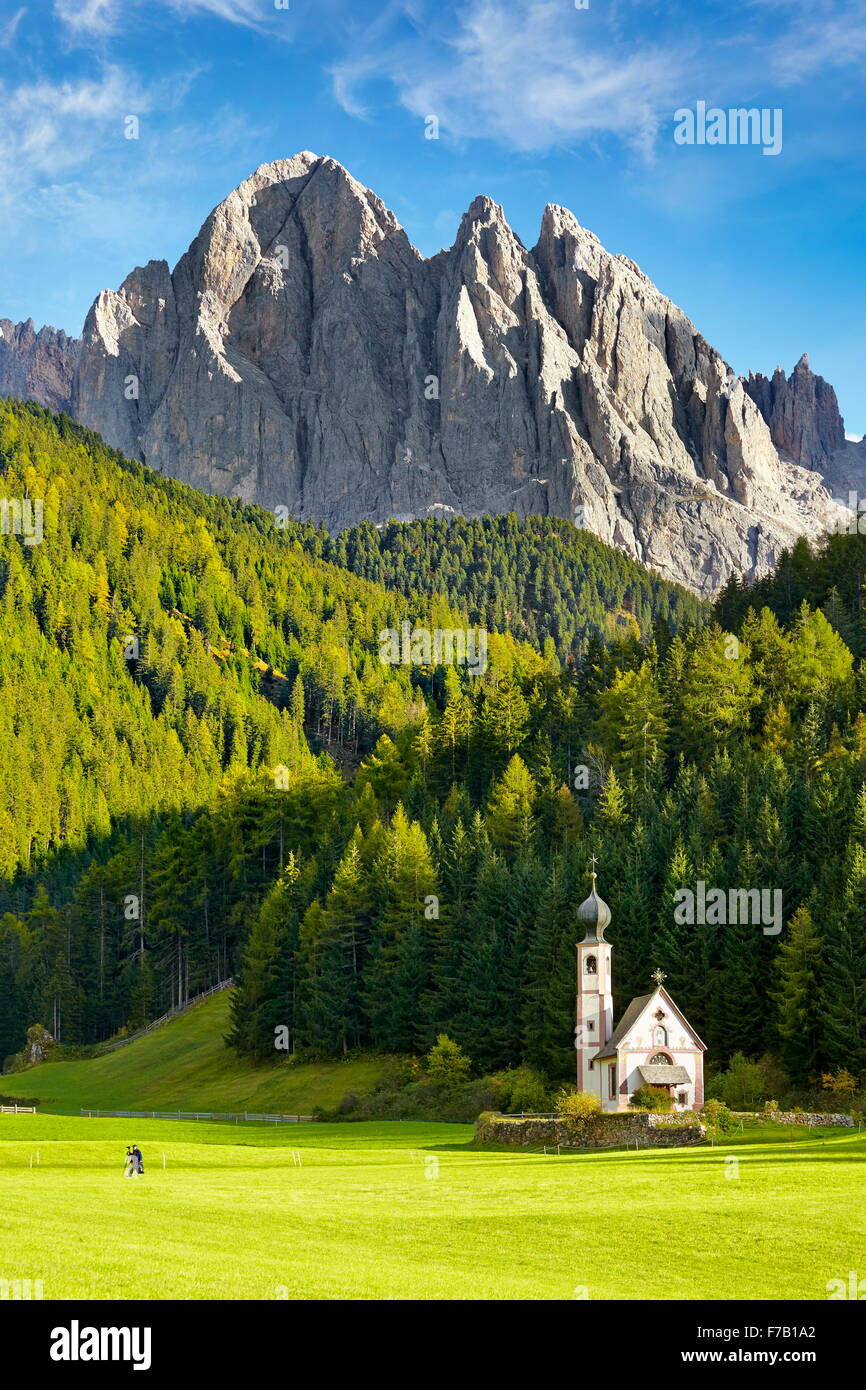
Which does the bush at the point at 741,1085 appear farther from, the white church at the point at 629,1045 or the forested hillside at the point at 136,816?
the forested hillside at the point at 136,816

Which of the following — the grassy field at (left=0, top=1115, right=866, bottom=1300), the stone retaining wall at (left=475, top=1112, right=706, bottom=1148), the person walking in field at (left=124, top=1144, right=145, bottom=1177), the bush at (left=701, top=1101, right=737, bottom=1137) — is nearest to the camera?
the grassy field at (left=0, top=1115, right=866, bottom=1300)

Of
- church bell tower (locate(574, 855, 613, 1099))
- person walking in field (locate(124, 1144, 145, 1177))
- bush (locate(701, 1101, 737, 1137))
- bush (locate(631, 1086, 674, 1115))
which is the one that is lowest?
bush (locate(631, 1086, 674, 1115))

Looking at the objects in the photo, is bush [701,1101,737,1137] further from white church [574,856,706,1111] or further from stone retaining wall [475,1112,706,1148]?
white church [574,856,706,1111]

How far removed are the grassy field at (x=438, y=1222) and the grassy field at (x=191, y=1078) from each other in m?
31.5

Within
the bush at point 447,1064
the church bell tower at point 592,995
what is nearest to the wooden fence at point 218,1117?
the bush at point 447,1064

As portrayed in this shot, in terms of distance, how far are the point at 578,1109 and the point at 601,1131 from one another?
56.0 inches

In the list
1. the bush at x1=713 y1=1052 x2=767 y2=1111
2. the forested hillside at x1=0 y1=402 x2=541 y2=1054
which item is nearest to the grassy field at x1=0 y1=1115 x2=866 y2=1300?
the bush at x1=713 y1=1052 x2=767 y2=1111

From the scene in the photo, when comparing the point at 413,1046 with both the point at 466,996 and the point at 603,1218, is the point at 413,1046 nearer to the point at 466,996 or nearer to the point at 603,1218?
the point at 466,996

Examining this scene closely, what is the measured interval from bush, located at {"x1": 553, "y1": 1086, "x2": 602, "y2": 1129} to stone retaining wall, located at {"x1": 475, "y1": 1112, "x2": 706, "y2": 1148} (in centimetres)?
20

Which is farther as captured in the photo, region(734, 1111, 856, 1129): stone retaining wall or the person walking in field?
region(734, 1111, 856, 1129): stone retaining wall

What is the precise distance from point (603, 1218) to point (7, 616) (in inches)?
7033

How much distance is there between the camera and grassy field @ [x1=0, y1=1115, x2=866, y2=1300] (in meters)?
24.4
